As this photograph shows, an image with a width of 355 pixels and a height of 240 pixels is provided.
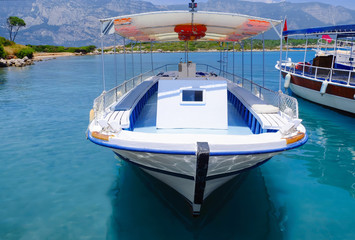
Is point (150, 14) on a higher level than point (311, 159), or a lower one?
higher

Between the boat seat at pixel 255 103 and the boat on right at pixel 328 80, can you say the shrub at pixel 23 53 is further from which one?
the boat seat at pixel 255 103

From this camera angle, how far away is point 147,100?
1152 centimetres

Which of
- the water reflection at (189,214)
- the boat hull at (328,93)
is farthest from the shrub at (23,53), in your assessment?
the water reflection at (189,214)

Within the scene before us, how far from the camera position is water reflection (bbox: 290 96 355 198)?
8098 mm

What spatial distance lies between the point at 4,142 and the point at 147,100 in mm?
5575

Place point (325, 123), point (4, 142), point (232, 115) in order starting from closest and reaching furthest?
point (232, 115), point (4, 142), point (325, 123)

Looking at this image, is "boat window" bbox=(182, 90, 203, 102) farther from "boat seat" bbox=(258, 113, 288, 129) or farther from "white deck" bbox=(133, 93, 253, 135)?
"boat seat" bbox=(258, 113, 288, 129)

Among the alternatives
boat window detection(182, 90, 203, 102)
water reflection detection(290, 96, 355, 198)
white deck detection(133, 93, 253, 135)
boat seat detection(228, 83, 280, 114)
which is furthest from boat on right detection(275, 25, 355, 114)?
boat window detection(182, 90, 203, 102)

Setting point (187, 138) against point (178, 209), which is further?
point (178, 209)

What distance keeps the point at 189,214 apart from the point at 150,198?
114 cm

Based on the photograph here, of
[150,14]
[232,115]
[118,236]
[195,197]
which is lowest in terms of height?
[118,236]

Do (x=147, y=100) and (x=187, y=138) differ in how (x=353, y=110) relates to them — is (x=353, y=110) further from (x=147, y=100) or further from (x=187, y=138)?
(x=187, y=138)

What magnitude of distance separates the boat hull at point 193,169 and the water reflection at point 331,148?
12.3 feet

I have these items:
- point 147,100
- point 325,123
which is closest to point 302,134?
point 147,100
